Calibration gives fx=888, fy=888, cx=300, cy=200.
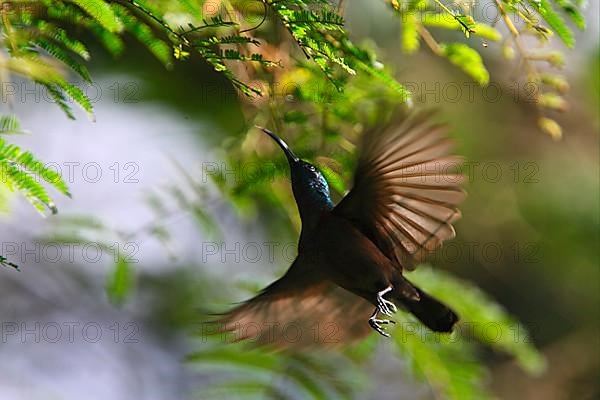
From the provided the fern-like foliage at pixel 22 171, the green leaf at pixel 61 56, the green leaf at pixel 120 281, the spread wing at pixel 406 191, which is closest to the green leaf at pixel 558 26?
the spread wing at pixel 406 191

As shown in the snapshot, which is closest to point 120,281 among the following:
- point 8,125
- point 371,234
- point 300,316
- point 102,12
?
point 300,316

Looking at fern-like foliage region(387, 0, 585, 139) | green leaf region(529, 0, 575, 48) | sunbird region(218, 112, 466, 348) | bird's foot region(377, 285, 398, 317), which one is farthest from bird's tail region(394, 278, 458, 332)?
green leaf region(529, 0, 575, 48)

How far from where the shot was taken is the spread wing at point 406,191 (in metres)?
1.89

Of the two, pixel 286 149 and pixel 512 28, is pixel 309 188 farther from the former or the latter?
pixel 512 28

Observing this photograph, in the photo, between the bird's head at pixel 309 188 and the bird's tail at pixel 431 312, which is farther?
the bird's tail at pixel 431 312

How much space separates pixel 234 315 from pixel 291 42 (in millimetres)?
759

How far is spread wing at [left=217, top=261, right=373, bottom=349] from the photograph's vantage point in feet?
7.47

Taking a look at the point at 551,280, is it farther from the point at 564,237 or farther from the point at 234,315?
the point at 234,315

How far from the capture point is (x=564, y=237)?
4629mm

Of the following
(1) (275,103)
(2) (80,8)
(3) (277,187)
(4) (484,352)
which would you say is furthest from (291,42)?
(4) (484,352)

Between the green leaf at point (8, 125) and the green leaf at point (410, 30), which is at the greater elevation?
the green leaf at point (410, 30)

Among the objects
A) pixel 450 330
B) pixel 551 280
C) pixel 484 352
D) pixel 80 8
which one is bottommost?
pixel 484 352

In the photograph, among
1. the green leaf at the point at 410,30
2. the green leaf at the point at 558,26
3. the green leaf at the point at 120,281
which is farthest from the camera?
the green leaf at the point at 120,281

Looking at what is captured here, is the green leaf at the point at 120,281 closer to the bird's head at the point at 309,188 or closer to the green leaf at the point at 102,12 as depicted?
the bird's head at the point at 309,188
